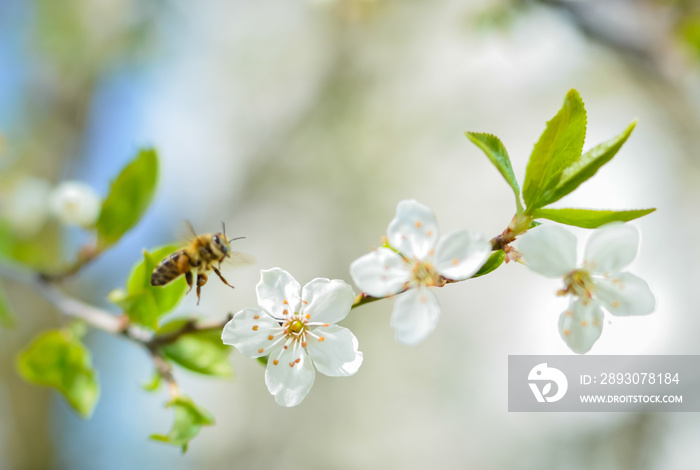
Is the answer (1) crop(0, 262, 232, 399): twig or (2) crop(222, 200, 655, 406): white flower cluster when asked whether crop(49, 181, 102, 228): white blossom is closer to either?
(1) crop(0, 262, 232, 399): twig

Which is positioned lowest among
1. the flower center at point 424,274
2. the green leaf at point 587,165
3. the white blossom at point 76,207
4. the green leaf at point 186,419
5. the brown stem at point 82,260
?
the green leaf at point 186,419

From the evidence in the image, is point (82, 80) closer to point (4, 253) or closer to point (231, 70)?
point (231, 70)

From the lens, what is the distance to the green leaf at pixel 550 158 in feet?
1.89

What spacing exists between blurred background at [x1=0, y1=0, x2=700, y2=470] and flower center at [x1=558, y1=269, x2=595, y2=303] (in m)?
2.02

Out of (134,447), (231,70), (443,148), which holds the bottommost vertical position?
(134,447)

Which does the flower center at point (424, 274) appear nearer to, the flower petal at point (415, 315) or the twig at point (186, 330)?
the flower petal at point (415, 315)

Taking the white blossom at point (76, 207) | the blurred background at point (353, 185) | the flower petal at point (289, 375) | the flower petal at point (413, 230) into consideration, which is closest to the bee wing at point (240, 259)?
the flower petal at point (289, 375)

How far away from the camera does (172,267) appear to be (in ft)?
2.17

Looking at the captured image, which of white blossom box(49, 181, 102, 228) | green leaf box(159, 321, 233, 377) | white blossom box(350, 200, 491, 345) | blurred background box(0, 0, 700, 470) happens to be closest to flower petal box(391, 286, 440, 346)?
white blossom box(350, 200, 491, 345)

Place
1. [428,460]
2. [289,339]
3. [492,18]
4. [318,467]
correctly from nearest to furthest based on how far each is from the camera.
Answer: [289,339]
[492,18]
[428,460]
[318,467]

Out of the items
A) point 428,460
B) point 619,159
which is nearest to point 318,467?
point 428,460

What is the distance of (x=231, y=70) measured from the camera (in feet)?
13.2

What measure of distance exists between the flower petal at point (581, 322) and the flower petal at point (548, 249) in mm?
72

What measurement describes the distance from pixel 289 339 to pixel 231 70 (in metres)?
3.74
